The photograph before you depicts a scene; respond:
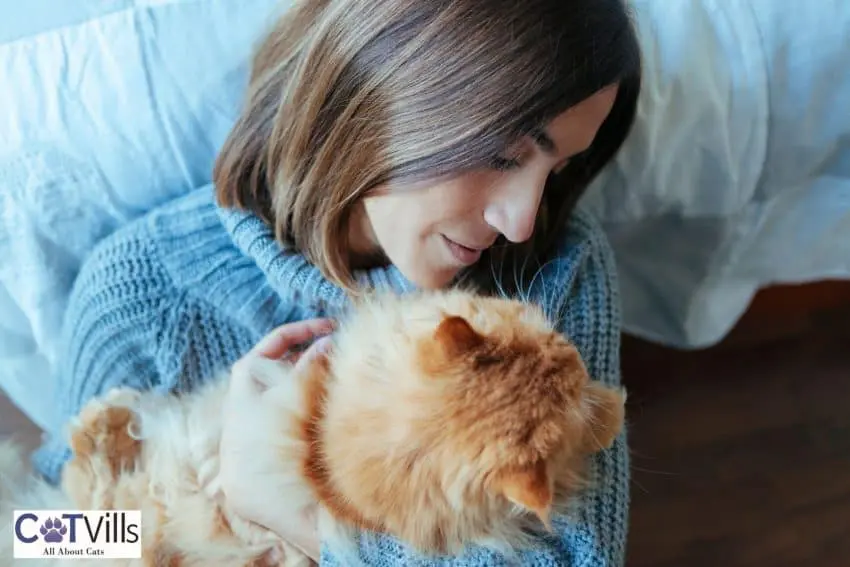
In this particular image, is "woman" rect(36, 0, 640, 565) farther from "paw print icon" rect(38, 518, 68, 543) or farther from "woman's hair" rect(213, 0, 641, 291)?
"paw print icon" rect(38, 518, 68, 543)

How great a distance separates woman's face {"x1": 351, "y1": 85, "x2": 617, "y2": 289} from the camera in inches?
34.2

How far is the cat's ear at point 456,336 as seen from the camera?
72 centimetres

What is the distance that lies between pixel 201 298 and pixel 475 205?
45cm

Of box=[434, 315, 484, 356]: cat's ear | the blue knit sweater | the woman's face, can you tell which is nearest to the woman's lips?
the woman's face

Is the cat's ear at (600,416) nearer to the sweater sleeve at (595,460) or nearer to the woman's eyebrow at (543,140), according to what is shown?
the sweater sleeve at (595,460)

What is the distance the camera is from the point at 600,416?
32.4 inches

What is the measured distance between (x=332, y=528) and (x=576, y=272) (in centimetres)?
50

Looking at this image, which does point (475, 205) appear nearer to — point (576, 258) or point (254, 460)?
point (576, 258)

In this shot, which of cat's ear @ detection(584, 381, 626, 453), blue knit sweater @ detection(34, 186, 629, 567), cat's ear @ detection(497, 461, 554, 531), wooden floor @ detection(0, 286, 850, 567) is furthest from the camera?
wooden floor @ detection(0, 286, 850, 567)

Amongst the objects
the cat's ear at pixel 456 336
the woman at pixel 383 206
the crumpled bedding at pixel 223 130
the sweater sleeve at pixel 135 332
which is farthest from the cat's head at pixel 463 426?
the crumpled bedding at pixel 223 130

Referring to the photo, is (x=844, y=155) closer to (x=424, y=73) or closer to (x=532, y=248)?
(x=532, y=248)

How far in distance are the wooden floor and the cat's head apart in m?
0.85

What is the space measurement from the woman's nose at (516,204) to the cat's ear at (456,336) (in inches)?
8.3

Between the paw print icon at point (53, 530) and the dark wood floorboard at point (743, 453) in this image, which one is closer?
the paw print icon at point (53, 530)
